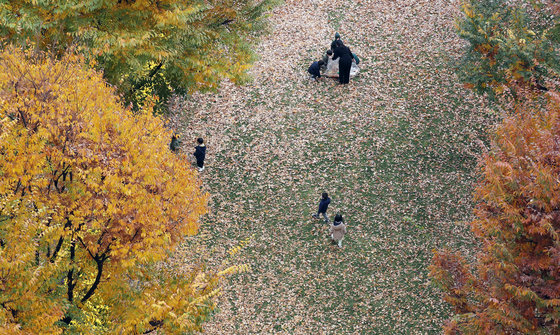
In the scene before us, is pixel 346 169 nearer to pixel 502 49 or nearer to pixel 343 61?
pixel 343 61

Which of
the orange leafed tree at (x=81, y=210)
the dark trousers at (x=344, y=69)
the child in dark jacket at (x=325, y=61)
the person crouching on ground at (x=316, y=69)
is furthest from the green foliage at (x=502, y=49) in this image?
the orange leafed tree at (x=81, y=210)

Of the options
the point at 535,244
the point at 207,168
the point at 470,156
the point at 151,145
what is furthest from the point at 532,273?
the point at 207,168

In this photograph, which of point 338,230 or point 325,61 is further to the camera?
point 325,61

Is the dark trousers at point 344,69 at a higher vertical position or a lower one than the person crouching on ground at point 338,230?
higher

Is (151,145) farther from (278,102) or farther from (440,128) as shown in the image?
(440,128)

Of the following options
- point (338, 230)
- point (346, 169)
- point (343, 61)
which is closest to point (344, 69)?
point (343, 61)

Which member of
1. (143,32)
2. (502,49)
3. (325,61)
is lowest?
(325,61)

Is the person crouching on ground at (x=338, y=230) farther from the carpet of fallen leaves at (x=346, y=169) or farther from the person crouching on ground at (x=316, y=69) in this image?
the person crouching on ground at (x=316, y=69)
